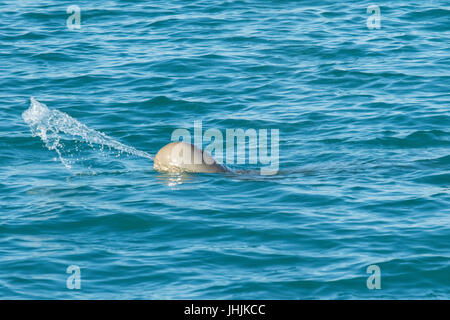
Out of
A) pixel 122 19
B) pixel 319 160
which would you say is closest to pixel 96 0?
pixel 122 19

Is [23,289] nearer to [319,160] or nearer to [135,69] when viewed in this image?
[319,160]

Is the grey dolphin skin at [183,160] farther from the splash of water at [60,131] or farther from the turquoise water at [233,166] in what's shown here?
the splash of water at [60,131]

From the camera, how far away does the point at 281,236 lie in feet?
35.3

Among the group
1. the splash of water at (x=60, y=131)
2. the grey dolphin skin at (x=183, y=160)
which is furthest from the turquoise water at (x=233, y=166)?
the grey dolphin skin at (x=183, y=160)

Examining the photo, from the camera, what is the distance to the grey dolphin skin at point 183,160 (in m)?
13.1

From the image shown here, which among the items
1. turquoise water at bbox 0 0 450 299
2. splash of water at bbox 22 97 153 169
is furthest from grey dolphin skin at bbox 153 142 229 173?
splash of water at bbox 22 97 153 169

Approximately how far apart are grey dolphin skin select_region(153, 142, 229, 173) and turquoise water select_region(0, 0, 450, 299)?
217mm

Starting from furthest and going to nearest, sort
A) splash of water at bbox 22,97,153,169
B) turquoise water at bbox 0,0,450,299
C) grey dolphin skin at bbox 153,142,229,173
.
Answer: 1. splash of water at bbox 22,97,153,169
2. grey dolphin skin at bbox 153,142,229,173
3. turquoise water at bbox 0,0,450,299

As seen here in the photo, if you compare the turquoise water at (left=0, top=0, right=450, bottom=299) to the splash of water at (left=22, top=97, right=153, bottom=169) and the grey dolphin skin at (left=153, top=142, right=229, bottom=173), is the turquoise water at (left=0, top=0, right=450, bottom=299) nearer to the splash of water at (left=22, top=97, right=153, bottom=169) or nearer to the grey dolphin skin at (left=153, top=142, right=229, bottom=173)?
the splash of water at (left=22, top=97, right=153, bottom=169)

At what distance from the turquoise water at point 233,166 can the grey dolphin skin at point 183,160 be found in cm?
22

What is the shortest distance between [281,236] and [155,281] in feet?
6.88

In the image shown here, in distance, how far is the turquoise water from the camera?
9.77 meters

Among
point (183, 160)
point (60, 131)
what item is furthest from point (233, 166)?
point (60, 131)

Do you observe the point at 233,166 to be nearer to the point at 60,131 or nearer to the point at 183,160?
the point at 183,160
